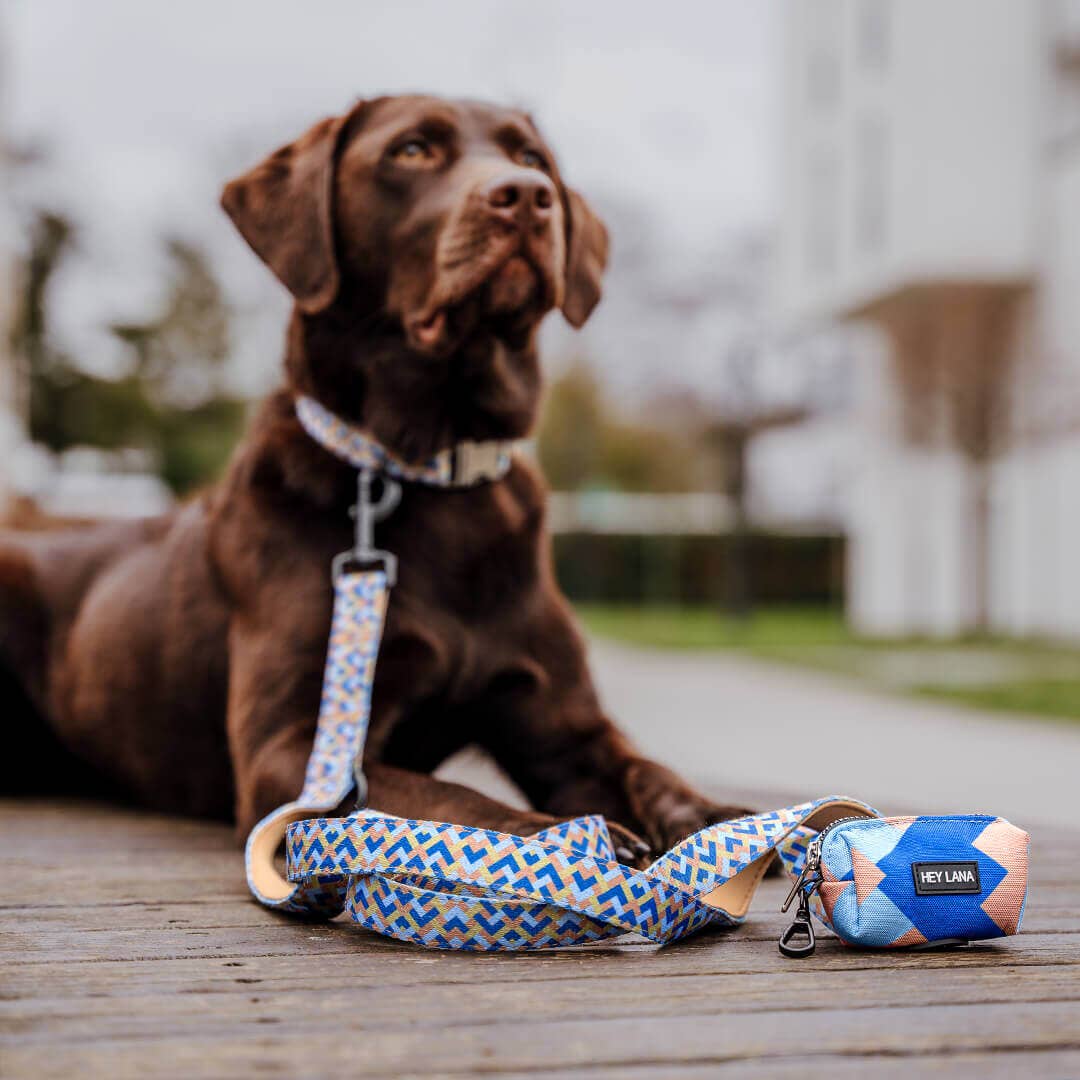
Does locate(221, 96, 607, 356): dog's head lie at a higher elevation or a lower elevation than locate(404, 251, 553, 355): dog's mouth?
higher

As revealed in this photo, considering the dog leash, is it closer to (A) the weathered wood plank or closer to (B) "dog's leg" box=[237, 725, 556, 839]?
(B) "dog's leg" box=[237, 725, 556, 839]

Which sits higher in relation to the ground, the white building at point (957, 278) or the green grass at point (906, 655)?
the white building at point (957, 278)

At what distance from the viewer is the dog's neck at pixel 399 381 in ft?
8.50

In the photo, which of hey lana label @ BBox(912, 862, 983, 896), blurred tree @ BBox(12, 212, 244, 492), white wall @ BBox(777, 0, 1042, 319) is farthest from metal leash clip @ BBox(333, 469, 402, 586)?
blurred tree @ BBox(12, 212, 244, 492)

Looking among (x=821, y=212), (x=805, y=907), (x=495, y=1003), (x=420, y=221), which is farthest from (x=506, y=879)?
(x=821, y=212)

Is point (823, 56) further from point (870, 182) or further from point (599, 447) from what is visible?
point (599, 447)

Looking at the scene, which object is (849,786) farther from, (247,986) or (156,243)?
(156,243)

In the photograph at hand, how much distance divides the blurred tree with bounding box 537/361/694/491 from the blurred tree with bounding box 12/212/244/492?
31.9ft

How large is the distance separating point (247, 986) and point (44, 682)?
1787 mm

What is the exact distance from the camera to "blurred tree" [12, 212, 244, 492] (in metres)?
21.2

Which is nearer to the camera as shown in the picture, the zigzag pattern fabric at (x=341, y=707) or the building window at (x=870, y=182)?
the zigzag pattern fabric at (x=341, y=707)

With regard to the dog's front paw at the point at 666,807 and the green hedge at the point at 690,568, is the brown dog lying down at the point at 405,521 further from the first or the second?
the green hedge at the point at 690,568

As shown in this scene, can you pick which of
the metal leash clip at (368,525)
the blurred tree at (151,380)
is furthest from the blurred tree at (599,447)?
the metal leash clip at (368,525)

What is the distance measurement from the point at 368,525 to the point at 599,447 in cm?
3423
